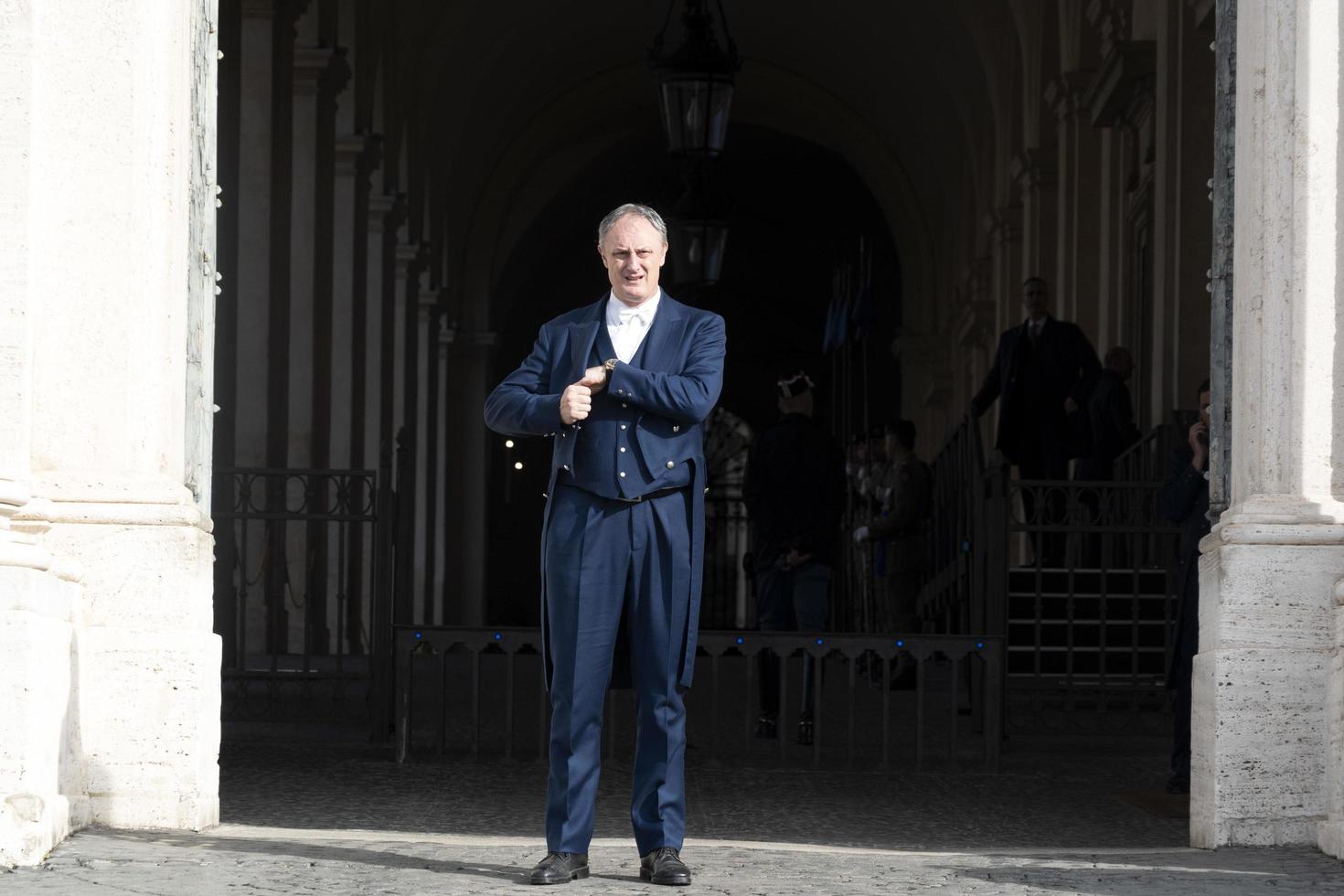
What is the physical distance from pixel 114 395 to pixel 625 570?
1989 mm

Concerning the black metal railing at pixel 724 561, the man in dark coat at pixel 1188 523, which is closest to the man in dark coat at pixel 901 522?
the man in dark coat at pixel 1188 523

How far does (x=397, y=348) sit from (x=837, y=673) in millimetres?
7558

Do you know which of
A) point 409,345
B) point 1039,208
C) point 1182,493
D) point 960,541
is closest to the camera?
point 1182,493

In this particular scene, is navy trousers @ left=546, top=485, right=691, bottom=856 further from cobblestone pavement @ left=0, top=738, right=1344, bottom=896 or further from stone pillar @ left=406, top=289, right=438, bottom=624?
stone pillar @ left=406, top=289, right=438, bottom=624

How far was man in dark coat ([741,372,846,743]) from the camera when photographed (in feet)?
36.0

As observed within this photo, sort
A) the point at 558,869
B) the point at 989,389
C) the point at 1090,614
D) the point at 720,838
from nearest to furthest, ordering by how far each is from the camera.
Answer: the point at 558,869 → the point at 720,838 → the point at 1090,614 → the point at 989,389

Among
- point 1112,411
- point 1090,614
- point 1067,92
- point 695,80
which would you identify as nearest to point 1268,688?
point 695,80

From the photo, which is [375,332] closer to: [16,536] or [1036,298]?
[1036,298]

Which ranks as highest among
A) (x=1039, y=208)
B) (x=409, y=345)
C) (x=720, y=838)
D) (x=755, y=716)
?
(x=1039, y=208)

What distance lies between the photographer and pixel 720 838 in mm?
7359

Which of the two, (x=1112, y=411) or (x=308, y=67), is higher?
(x=308, y=67)

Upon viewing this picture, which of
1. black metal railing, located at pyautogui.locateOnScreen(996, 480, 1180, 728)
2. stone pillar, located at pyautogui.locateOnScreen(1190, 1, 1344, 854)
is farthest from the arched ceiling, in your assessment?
stone pillar, located at pyautogui.locateOnScreen(1190, 1, 1344, 854)

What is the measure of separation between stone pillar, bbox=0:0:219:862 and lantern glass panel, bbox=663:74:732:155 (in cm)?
543

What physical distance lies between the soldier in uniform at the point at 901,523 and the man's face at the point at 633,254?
802 centimetres
